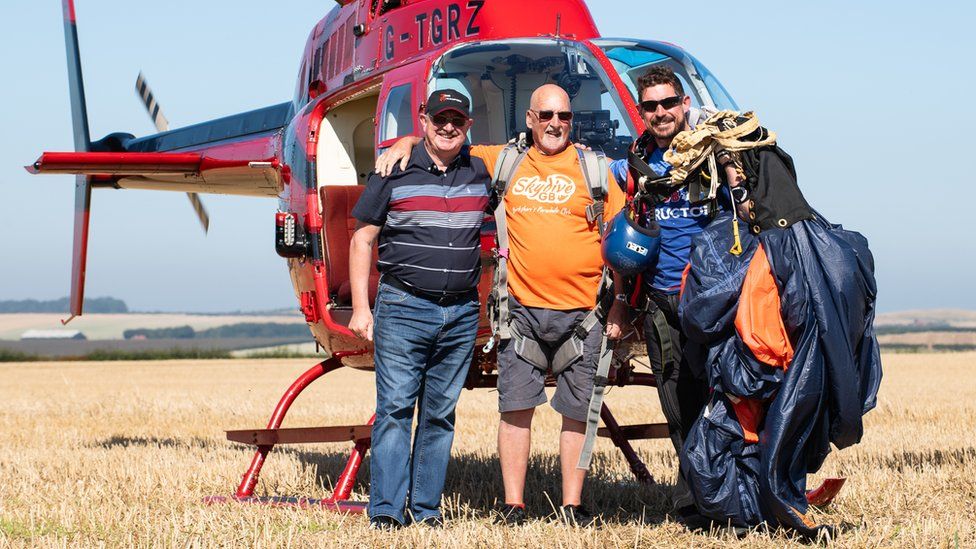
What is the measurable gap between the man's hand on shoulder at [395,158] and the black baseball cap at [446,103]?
23 cm

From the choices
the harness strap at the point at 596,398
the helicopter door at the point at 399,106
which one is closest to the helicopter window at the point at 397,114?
the helicopter door at the point at 399,106

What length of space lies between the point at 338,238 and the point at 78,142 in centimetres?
676

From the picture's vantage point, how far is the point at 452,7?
6930mm

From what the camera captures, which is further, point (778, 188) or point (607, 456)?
point (607, 456)

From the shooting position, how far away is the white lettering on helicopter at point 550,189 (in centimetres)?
520

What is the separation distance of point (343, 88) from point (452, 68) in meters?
1.22

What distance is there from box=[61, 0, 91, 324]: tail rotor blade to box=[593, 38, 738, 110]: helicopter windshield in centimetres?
672

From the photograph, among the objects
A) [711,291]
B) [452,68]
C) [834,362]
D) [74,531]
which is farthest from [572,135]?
[74,531]

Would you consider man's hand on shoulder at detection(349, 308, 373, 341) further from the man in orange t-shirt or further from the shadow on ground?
the shadow on ground

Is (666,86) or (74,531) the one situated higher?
(666,86)

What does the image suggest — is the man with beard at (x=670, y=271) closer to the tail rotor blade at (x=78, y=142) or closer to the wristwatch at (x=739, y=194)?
the wristwatch at (x=739, y=194)

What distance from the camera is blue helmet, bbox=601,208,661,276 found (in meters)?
4.81

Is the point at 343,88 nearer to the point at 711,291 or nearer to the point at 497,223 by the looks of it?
the point at 497,223

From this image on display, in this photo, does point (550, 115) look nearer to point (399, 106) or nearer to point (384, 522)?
point (399, 106)
